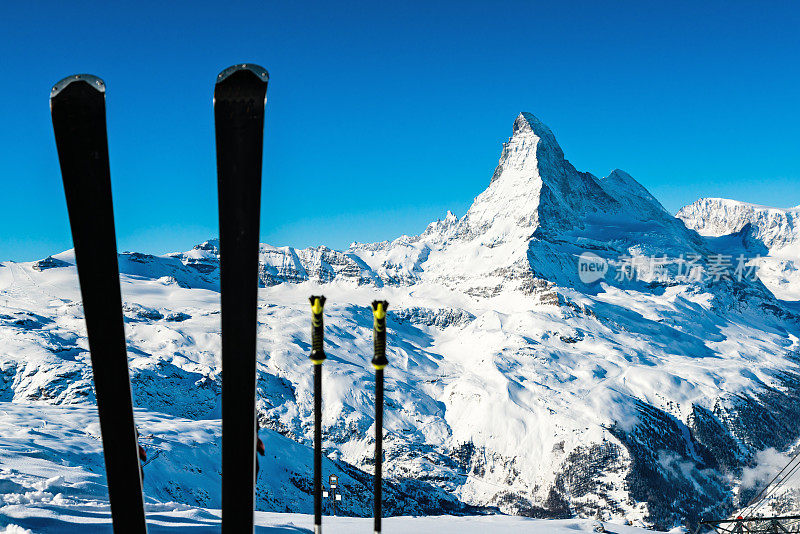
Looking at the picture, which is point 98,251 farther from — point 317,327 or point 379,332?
point 379,332

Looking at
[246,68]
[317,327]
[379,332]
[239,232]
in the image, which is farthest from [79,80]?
[379,332]

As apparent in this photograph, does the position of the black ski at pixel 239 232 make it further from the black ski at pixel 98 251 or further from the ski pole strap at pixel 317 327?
the black ski at pixel 98 251

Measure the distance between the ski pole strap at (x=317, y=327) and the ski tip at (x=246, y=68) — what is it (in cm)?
284

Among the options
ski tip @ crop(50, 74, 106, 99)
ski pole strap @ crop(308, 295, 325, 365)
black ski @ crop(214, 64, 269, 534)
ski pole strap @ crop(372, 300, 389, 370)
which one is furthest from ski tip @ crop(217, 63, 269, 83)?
ski pole strap @ crop(372, 300, 389, 370)

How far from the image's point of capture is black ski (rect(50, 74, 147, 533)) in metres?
6.79

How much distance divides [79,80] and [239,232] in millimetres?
2492

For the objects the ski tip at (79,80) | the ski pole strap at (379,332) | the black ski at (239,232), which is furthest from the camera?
the ski pole strap at (379,332)

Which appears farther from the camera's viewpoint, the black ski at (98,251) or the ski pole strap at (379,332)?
the ski pole strap at (379,332)

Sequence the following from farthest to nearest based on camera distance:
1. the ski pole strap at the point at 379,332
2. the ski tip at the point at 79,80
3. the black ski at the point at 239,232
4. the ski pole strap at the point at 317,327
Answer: the ski pole strap at the point at 317,327, the ski pole strap at the point at 379,332, the black ski at the point at 239,232, the ski tip at the point at 79,80

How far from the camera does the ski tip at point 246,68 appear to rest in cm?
679

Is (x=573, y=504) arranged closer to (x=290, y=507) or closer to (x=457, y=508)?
(x=457, y=508)

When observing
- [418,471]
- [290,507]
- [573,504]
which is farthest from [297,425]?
[290,507]

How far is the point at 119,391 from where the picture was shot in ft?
25.2

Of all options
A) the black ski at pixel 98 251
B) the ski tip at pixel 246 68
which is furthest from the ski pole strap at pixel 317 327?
the ski tip at pixel 246 68
